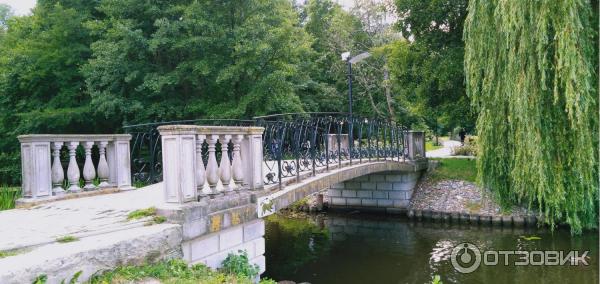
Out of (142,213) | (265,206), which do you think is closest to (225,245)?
(265,206)

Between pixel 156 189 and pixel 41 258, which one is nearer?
pixel 41 258

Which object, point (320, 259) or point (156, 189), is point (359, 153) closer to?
point (320, 259)

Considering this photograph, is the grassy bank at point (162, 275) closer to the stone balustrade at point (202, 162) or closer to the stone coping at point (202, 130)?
the stone balustrade at point (202, 162)

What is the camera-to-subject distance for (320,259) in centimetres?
930

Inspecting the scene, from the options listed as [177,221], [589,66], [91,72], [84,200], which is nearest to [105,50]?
[91,72]

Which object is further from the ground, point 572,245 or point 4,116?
point 4,116

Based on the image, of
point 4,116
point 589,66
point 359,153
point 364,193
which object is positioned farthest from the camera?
point 4,116

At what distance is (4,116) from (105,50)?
5.12 meters

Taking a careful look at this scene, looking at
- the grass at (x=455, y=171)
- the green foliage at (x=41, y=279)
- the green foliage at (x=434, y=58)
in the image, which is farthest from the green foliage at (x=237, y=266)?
the grass at (x=455, y=171)

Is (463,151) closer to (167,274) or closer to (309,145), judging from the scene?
(309,145)

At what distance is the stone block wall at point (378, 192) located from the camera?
13648 mm

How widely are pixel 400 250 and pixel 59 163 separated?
690cm

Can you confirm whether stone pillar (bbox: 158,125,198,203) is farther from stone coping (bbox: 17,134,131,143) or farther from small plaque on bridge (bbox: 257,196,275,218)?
stone coping (bbox: 17,134,131,143)

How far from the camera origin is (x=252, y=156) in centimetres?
542
